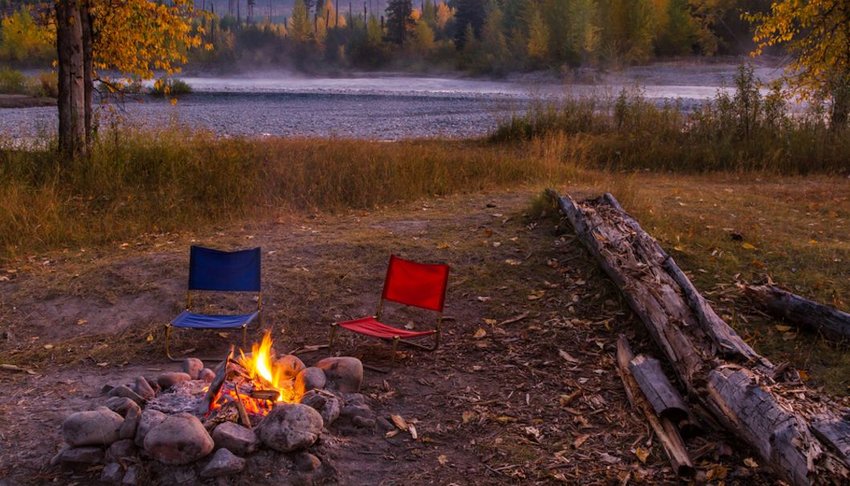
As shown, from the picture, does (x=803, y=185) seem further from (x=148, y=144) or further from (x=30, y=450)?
(x=30, y=450)

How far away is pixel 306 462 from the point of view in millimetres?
4109

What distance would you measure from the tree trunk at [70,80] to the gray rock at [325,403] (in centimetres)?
763

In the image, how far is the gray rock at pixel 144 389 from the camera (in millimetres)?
4633

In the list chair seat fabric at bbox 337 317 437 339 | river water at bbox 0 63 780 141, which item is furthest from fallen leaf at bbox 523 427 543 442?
river water at bbox 0 63 780 141

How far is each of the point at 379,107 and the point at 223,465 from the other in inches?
1147

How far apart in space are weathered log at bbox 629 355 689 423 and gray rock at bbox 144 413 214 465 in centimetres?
246

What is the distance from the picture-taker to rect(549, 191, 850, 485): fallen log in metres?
3.53

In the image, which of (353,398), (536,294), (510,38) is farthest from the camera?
(510,38)

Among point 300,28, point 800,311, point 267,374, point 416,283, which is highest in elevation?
point 300,28

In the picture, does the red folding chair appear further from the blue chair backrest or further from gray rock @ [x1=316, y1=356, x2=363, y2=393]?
the blue chair backrest

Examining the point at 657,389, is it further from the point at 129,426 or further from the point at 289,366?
the point at 129,426

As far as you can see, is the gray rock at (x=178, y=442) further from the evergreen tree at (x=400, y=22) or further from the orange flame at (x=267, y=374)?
the evergreen tree at (x=400, y=22)

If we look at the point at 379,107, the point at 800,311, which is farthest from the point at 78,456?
the point at 379,107

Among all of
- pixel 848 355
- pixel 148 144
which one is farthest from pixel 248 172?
pixel 848 355
